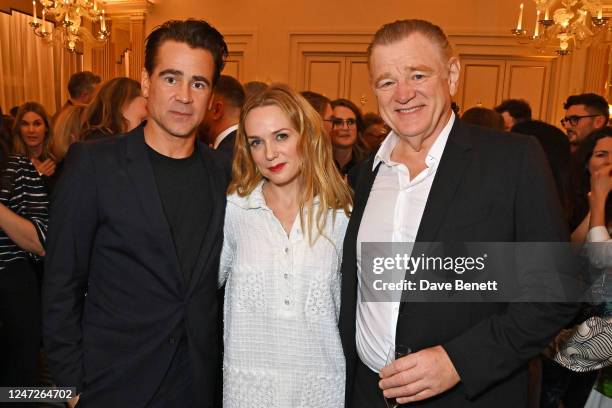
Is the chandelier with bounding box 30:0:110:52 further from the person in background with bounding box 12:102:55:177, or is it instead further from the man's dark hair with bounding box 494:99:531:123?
the man's dark hair with bounding box 494:99:531:123

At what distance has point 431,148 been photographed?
165cm

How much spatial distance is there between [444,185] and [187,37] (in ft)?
3.59

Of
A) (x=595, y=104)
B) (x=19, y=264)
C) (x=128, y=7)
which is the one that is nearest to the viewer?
(x=19, y=264)

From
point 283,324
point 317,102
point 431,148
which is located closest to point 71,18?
point 317,102

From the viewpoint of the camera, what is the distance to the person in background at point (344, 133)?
445 centimetres

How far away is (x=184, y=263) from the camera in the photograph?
1790mm

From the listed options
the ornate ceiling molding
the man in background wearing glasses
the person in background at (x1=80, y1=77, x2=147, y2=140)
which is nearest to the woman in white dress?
the person in background at (x1=80, y1=77, x2=147, y2=140)

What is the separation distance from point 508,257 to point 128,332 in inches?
51.2

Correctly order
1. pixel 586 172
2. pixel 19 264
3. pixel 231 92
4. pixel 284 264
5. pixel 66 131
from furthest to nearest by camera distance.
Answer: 1. pixel 231 92
2. pixel 66 131
3. pixel 586 172
4. pixel 19 264
5. pixel 284 264

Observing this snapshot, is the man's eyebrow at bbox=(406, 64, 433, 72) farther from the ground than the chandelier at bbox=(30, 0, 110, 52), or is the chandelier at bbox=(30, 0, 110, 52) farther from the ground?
the chandelier at bbox=(30, 0, 110, 52)

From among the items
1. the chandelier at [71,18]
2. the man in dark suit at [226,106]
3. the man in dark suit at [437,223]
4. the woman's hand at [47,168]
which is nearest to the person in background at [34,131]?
the woman's hand at [47,168]

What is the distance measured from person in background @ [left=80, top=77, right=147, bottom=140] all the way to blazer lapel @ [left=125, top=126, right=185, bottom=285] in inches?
55.9

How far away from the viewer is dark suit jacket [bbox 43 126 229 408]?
1.72m

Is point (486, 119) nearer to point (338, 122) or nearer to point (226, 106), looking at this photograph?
point (338, 122)
